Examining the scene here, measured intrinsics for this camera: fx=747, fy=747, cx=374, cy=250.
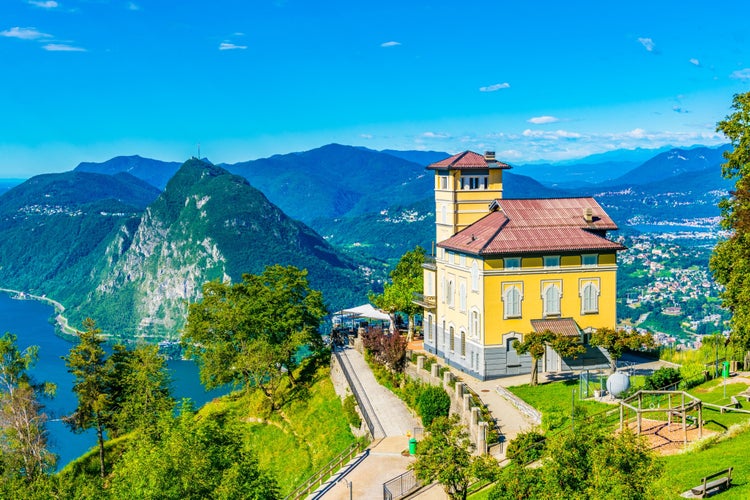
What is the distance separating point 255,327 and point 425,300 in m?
12.3

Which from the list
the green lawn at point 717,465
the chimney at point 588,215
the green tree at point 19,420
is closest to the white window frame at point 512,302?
the chimney at point 588,215

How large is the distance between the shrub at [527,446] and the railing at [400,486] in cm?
380

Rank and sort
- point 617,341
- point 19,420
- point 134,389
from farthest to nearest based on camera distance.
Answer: point 134,389
point 19,420
point 617,341

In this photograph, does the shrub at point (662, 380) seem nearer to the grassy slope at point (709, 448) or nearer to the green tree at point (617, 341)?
the grassy slope at point (709, 448)

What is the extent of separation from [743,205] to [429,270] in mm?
19846

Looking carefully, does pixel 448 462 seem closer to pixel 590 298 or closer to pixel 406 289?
pixel 590 298

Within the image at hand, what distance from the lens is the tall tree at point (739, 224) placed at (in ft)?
105

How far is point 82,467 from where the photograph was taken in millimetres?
49062

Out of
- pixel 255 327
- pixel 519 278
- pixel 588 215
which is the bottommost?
pixel 255 327

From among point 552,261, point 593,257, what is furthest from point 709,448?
point 593,257

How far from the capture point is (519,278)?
1623 inches

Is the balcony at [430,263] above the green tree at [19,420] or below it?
above

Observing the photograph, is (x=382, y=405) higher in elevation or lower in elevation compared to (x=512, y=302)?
lower

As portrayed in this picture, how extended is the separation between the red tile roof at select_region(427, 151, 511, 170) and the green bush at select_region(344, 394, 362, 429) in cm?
1508
